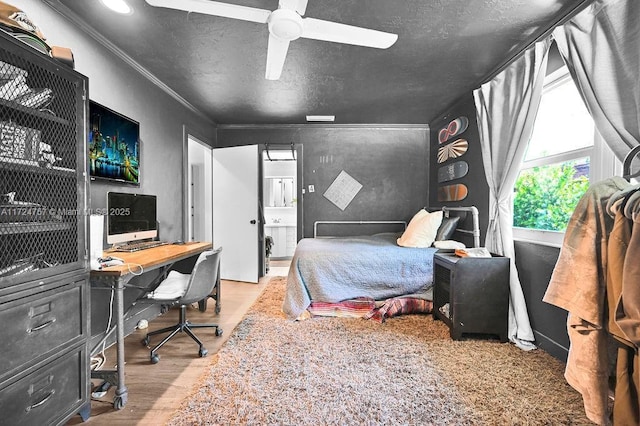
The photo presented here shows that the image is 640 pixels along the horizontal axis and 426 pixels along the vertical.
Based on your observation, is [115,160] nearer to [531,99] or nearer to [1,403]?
[1,403]

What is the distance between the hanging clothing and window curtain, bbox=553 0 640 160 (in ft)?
1.79

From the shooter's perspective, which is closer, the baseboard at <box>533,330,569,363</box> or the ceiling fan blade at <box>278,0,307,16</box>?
the ceiling fan blade at <box>278,0,307,16</box>

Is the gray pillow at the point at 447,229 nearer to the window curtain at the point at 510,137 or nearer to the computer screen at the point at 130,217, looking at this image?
the window curtain at the point at 510,137

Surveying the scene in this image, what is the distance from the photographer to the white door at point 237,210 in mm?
4223

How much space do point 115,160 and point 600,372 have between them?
3.14 meters

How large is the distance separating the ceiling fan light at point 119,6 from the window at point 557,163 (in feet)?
9.94

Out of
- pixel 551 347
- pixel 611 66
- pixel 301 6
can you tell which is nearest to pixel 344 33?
pixel 301 6

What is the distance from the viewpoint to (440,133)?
4133mm

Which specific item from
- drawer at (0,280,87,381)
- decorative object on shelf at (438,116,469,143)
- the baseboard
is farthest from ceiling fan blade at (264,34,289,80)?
the baseboard

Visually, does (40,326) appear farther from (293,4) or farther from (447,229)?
(447,229)

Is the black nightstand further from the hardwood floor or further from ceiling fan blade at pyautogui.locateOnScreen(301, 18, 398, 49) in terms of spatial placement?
the hardwood floor

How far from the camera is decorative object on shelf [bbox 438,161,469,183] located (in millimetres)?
3482

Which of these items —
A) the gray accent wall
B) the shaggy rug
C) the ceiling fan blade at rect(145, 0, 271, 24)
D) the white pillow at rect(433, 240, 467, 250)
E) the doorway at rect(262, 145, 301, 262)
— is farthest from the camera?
the doorway at rect(262, 145, 301, 262)

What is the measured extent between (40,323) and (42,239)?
38 centimetres
